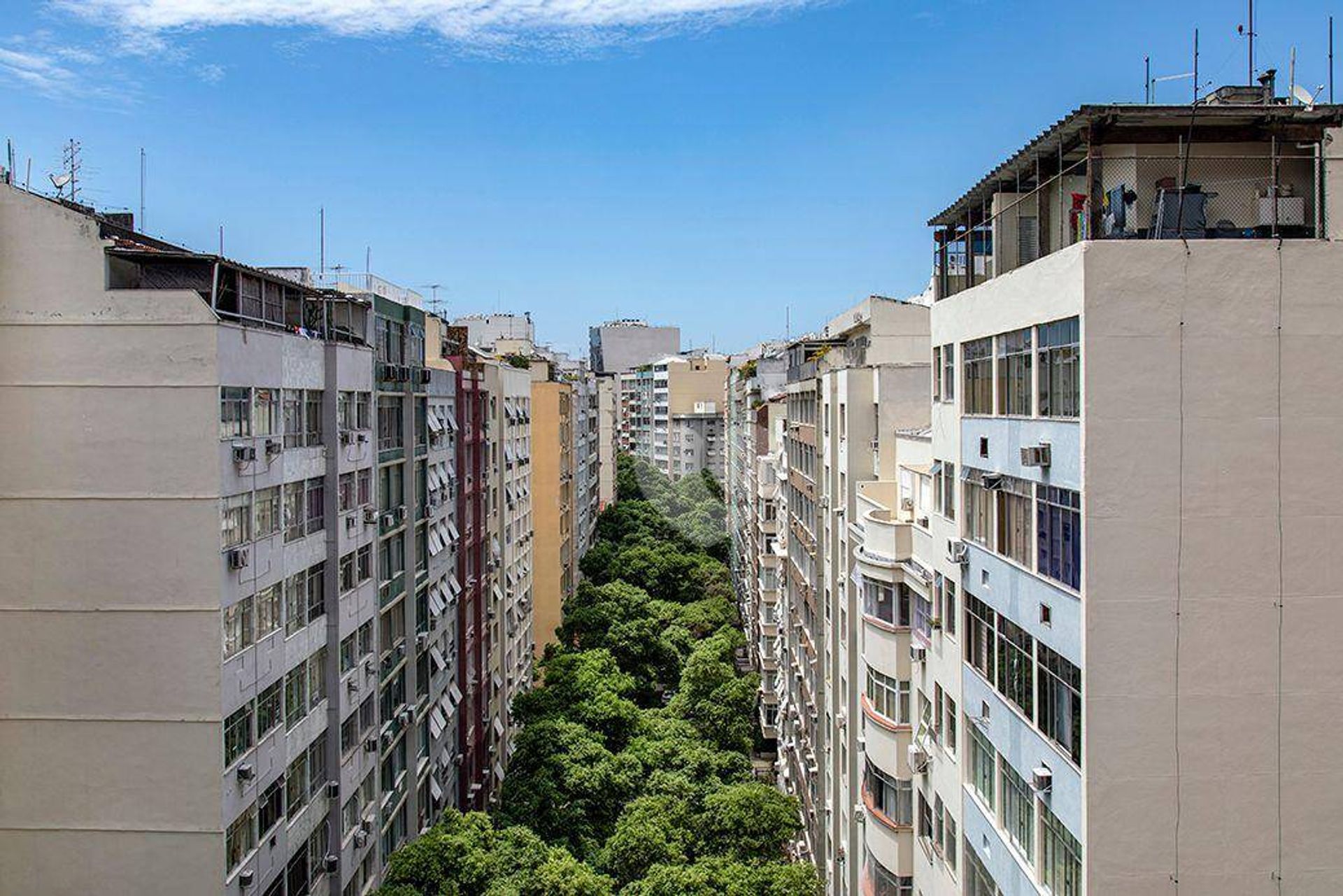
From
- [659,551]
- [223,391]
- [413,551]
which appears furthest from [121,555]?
[659,551]

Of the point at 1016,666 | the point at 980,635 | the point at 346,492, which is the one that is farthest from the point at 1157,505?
the point at 346,492

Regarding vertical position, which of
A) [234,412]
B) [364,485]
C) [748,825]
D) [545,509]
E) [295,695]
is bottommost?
[748,825]

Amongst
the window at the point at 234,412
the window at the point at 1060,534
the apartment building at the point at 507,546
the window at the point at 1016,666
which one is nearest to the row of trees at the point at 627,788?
the apartment building at the point at 507,546

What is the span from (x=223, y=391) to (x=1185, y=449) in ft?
45.9

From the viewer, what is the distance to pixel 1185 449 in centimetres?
1154

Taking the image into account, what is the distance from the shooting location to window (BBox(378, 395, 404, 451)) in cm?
2745

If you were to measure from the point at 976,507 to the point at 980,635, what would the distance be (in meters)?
1.91

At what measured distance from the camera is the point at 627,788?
1270 inches

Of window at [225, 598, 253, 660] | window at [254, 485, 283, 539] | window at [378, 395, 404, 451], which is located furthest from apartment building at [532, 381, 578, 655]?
window at [225, 598, 253, 660]

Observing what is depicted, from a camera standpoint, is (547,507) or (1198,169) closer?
(1198,169)

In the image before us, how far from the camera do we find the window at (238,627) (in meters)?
17.9

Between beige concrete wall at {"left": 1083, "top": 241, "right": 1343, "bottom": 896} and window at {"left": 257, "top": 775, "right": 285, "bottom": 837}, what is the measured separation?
1414 cm

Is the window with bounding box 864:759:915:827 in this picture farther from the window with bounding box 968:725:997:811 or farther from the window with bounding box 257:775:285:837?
the window with bounding box 257:775:285:837

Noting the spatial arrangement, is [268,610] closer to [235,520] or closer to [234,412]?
[235,520]
